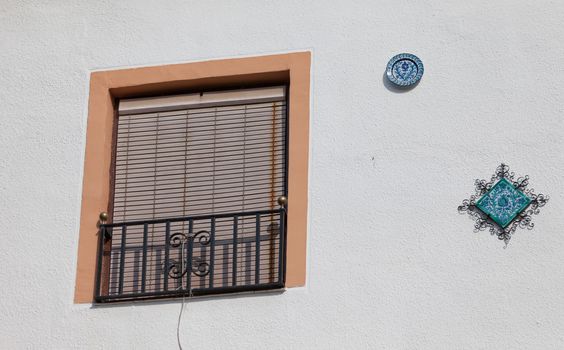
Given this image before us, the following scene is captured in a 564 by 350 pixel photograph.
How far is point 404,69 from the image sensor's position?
1138 cm

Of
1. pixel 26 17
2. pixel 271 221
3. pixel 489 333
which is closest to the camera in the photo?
pixel 489 333

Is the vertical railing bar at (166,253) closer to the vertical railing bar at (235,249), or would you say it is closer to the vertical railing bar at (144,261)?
the vertical railing bar at (144,261)

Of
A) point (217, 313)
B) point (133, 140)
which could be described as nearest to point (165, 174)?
point (133, 140)

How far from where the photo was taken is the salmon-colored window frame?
1121cm

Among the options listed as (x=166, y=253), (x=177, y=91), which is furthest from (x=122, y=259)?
(x=177, y=91)

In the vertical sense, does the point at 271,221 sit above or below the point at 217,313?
above

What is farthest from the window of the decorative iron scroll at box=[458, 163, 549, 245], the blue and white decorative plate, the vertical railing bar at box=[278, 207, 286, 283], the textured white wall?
the decorative iron scroll at box=[458, 163, 549, 245]

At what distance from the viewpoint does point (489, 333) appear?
1041 cm

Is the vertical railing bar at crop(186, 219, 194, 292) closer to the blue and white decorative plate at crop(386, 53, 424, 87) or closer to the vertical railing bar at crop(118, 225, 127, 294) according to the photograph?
the vertical railing bar at crop(118, 225, 127, 294)

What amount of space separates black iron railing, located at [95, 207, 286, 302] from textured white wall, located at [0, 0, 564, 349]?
216 mm

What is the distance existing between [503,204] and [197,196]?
2236 mm

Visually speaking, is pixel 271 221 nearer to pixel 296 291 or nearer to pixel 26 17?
pixel 296 291

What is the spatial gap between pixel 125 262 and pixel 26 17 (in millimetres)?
2172

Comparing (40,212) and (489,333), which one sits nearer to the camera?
(489,333)
